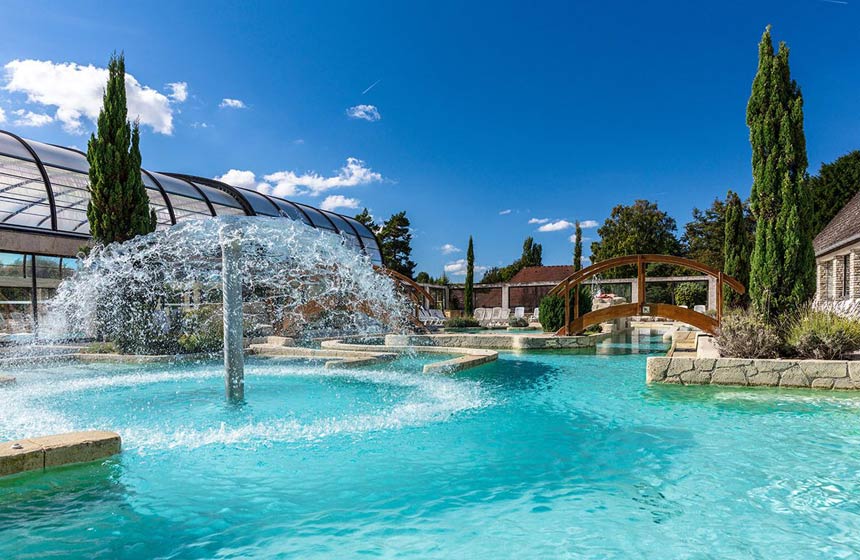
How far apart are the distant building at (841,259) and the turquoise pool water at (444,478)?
943 centimetres

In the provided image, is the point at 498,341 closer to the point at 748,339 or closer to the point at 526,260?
the point at 748,339

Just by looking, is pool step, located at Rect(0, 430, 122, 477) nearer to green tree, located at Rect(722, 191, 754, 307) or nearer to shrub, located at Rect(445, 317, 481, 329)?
green tree, located at Rect(722, 191, 754, 307)

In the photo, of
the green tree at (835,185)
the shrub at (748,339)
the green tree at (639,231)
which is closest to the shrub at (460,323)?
the shrub at (748,339)

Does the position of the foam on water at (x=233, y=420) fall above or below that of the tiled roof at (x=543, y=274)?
below

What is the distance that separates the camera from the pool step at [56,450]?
4336mm

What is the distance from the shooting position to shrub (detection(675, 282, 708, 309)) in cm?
3144

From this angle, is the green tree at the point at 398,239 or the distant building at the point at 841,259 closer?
the distant building at the point at 841,259

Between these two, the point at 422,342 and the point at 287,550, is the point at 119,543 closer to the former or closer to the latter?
the point at 287,550

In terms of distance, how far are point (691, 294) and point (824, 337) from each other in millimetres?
24255

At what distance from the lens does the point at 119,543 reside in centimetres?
328

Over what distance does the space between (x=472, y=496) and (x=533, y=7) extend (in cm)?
1690

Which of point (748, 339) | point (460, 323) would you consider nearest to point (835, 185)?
point (460, 323)

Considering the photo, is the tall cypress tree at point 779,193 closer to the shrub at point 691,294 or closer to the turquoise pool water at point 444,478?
the turquoise pool water at point 444,478

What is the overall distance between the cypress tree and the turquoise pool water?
924 inches
